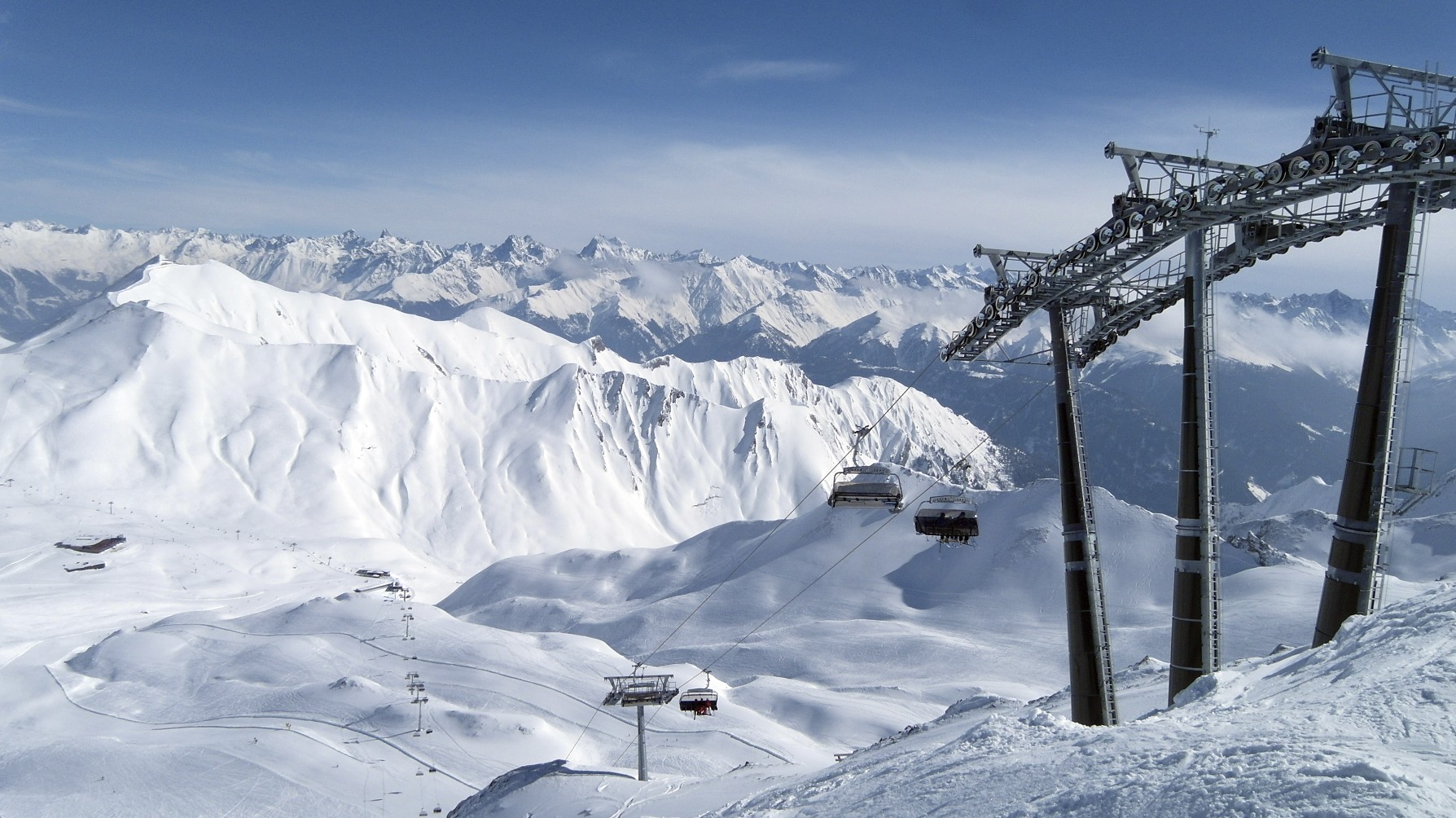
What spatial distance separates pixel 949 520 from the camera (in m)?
30.4

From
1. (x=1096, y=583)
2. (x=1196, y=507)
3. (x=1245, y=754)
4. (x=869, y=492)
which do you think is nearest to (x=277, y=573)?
(x=869, y=492)

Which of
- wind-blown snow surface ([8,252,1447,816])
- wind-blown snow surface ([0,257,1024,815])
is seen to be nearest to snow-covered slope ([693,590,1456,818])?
wind-blown snow surface ([8,252,1447,816])

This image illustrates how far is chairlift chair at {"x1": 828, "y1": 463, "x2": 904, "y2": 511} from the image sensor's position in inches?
1300

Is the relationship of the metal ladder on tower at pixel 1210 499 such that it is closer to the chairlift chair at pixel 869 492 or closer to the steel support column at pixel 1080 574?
the steel support column at pixel 1080 574

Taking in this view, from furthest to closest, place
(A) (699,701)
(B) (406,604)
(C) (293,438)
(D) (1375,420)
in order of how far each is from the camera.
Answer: (C) (293,438), (B) (406,604), (A) (699,701), (D) (1375,420)

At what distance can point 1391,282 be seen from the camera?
1545 cm

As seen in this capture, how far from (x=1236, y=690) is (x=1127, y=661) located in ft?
185

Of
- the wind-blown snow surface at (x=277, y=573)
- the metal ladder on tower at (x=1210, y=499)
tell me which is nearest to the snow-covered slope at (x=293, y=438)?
the wind-blown snow surface at (x=277, y=573)

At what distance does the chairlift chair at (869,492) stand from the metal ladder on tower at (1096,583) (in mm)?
12597

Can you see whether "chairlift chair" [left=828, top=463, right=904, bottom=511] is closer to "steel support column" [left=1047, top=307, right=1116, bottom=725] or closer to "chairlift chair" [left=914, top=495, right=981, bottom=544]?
"chairlift chair" [left=914, top=495, right=981, bottom=544]

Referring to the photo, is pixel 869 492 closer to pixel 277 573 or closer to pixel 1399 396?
A: pixel 1399 396

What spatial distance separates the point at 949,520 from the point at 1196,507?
12.7m

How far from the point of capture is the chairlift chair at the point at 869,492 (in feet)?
108

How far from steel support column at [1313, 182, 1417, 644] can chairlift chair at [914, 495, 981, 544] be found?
12.9 meters
